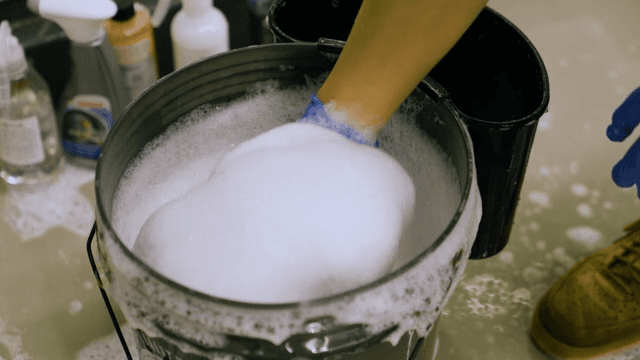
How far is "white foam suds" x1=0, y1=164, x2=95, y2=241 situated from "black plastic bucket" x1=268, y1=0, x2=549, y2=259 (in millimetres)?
353

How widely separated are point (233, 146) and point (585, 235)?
47 cm

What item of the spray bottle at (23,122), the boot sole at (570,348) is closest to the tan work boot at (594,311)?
the boot sole at (570,348)

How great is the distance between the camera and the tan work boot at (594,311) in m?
0.66

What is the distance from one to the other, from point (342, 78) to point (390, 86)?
0.04 m

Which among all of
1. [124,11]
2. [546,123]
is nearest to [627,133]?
[546,123]

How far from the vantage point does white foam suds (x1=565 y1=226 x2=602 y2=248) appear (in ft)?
2.60

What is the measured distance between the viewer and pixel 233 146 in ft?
1.98

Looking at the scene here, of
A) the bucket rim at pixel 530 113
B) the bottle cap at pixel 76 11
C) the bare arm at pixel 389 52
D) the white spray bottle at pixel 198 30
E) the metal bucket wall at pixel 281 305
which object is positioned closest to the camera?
the metal bucket wall at pixel 281 305

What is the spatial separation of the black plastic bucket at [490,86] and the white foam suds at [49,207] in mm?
353

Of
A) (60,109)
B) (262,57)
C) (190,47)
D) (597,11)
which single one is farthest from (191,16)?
(597,11)

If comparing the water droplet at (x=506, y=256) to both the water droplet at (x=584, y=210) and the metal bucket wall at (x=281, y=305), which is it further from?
the metal bucket wall at (x=281, y=305)

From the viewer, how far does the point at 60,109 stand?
834 millimetres

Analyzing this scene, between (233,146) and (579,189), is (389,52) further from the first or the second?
(579,189)

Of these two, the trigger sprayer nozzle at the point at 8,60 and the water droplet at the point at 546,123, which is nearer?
the trigger sprayer nozzle at the point at 8,60
